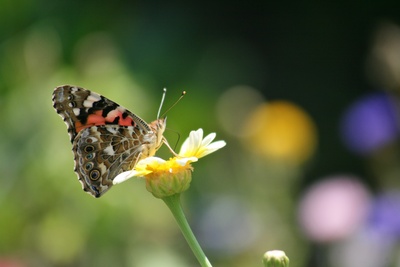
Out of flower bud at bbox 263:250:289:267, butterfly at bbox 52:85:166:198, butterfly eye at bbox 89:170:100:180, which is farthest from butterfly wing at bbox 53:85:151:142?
flower bud at bbox 263:250:289:267

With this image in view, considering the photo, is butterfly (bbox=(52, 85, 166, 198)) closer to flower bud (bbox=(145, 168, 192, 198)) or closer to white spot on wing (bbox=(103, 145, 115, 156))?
white spot on wing (bbox=(103, 145, 115, 156))

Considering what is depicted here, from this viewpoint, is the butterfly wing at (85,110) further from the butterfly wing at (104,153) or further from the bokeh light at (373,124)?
the bokeh light at (373,124)

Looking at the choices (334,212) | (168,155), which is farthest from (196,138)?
(334,212)

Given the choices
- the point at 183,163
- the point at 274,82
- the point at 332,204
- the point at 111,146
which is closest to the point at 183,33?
the point at 274,82

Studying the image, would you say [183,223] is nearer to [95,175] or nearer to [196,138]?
[196,138]

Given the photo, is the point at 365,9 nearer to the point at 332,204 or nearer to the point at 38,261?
the point at 332,204

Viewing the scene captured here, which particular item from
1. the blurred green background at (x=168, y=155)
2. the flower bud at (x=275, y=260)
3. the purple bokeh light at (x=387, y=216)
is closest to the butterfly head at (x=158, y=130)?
the flower bud at (x=275, y=260)
